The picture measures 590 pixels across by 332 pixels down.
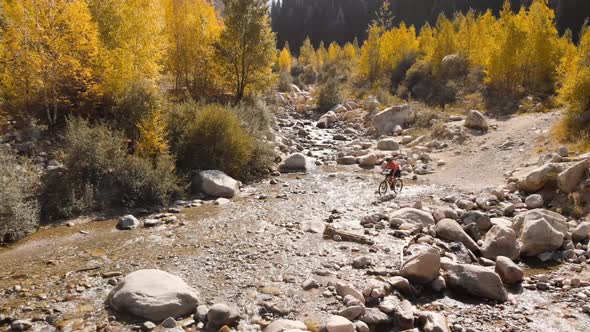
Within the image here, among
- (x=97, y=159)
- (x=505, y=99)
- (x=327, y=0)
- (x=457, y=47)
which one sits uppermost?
(x=327, y=0)

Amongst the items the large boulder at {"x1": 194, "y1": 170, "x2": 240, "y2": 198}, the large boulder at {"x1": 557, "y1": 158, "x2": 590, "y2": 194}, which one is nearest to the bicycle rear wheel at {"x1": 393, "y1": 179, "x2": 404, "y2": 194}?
the large boulder at {"x1": 557, "y1": 158, "x2": 590, "y2": 194}

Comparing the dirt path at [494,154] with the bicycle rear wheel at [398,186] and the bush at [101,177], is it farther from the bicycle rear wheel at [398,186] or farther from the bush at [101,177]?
the bush at [101,177]

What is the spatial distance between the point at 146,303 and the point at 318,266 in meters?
4.37

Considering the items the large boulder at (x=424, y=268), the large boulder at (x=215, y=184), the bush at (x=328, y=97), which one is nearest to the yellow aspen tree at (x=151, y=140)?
the large boulder at (x=215, y=184)

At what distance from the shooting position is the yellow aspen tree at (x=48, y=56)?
15953 mm

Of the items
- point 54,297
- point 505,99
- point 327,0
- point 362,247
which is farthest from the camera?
point 327,0

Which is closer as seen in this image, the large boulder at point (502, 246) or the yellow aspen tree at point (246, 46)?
the large boulder at point (502, 246)

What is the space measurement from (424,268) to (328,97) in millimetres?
33020

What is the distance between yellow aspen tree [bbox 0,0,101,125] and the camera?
1595 cm

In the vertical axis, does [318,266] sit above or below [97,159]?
below

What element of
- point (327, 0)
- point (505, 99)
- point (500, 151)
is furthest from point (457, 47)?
point (327, 0)

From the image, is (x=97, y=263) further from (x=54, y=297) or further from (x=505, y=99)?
(x=505, y=99)

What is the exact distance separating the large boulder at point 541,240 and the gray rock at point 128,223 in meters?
12.2

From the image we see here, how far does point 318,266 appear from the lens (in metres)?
10.3
